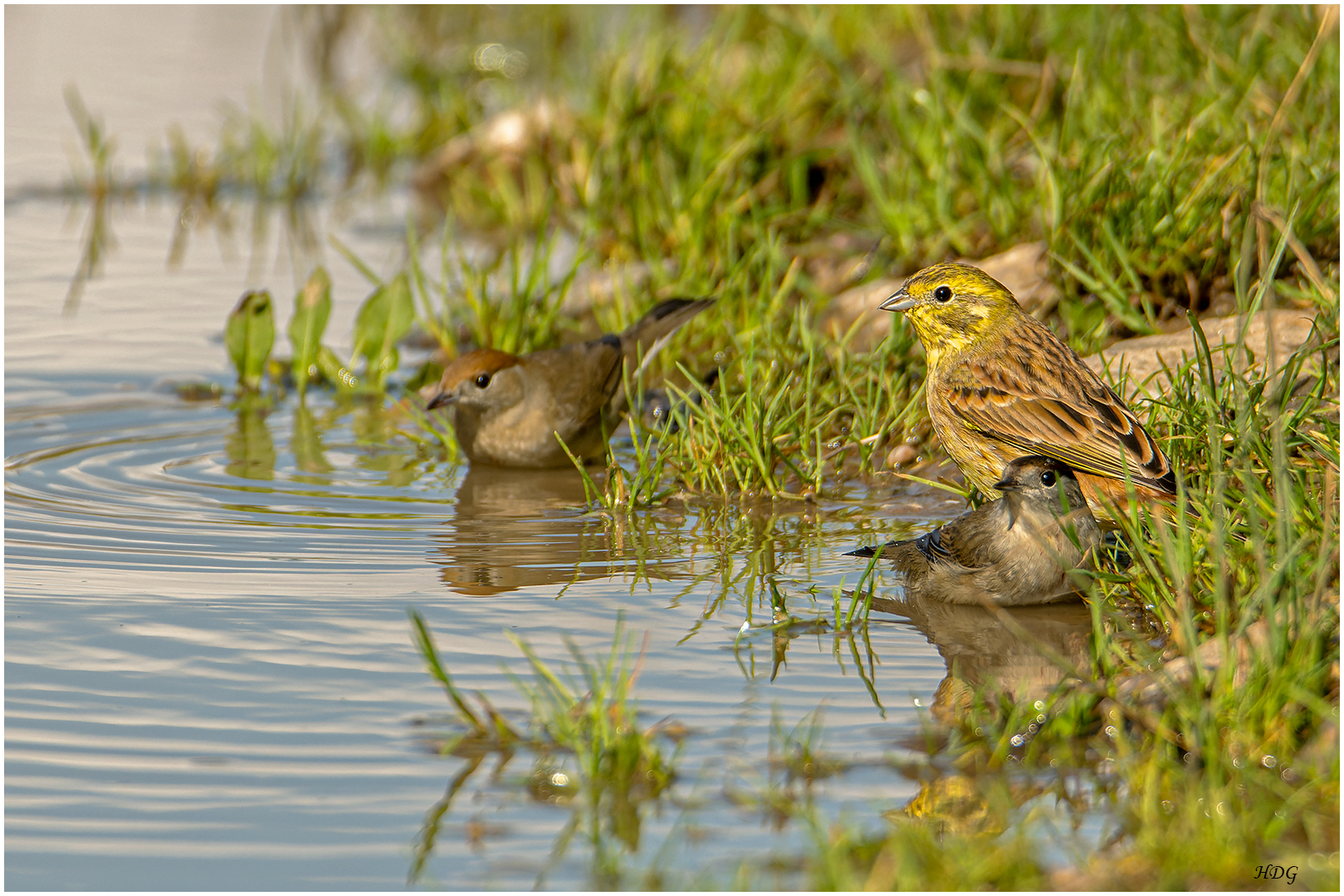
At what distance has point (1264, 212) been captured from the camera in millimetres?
4660

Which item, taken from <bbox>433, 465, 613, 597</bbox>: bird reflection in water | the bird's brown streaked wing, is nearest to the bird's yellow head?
the bird's brown streaked wing

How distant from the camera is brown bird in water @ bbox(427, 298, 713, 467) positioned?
734cm

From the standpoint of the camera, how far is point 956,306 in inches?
249

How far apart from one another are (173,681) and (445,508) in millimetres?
2146

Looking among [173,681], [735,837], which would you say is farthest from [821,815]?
[173,681]

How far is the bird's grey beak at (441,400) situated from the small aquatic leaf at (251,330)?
1.42m

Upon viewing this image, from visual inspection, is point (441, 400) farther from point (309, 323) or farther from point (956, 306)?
point (956, 306)

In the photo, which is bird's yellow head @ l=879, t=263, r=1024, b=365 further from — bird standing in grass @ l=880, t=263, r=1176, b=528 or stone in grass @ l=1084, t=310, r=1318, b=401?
stone in grass @ l=1084, t=310, r=1318, b=401

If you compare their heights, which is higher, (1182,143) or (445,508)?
(1182,143)

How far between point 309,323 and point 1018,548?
4705 mm

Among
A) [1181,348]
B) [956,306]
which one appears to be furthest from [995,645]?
[1181,348]

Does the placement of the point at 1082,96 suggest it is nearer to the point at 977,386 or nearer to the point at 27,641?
the point at 977,386

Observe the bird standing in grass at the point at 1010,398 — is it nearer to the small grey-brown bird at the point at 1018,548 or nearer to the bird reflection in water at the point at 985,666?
the small grey-brown bird at the point at 1018,548

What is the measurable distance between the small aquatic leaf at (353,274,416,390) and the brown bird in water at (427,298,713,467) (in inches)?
40.7
